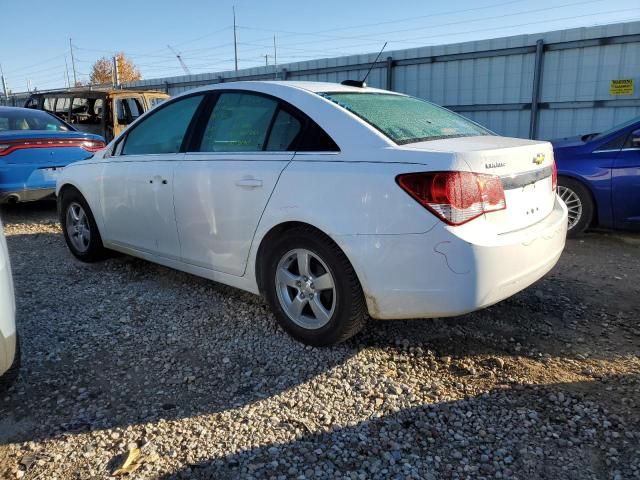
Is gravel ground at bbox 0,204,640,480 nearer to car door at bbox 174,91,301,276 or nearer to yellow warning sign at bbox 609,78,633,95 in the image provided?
car door at bbox 174,91,301,276

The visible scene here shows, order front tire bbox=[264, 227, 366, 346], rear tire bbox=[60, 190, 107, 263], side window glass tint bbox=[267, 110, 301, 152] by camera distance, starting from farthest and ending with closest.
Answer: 1. rear tire bbox=[60, 190, 107, 263]
2. side window glass tint bbox=[267, 110, 301, 152]
3. front tire bbox=[264, 227, 366, 346]

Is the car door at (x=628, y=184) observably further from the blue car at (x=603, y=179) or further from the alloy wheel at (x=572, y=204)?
the alloy wheel at (x=572, y=204)

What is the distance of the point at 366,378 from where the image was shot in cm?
291

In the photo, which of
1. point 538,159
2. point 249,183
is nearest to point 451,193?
point 538,159

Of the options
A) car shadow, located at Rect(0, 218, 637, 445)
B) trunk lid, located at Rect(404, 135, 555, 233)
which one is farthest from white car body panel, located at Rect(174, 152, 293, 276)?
trunk lid, located at Rect(404, 135, 555, 233)

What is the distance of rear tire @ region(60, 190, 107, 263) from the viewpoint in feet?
15.9

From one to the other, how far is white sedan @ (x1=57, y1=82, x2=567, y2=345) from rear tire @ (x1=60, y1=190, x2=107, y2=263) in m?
0.83

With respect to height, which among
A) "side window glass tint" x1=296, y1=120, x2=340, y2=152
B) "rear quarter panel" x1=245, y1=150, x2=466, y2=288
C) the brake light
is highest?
"side window glass tint" x1=296, y1=120, x2=340, y2=152

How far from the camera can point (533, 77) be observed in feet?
30.3

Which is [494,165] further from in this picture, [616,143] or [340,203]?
[616,143]

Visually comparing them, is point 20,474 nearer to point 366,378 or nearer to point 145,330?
point 145,330

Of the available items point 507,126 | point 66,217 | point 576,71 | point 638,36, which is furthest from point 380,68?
point 66,217

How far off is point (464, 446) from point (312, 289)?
121cm

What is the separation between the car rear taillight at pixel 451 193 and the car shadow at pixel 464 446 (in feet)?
3.09
